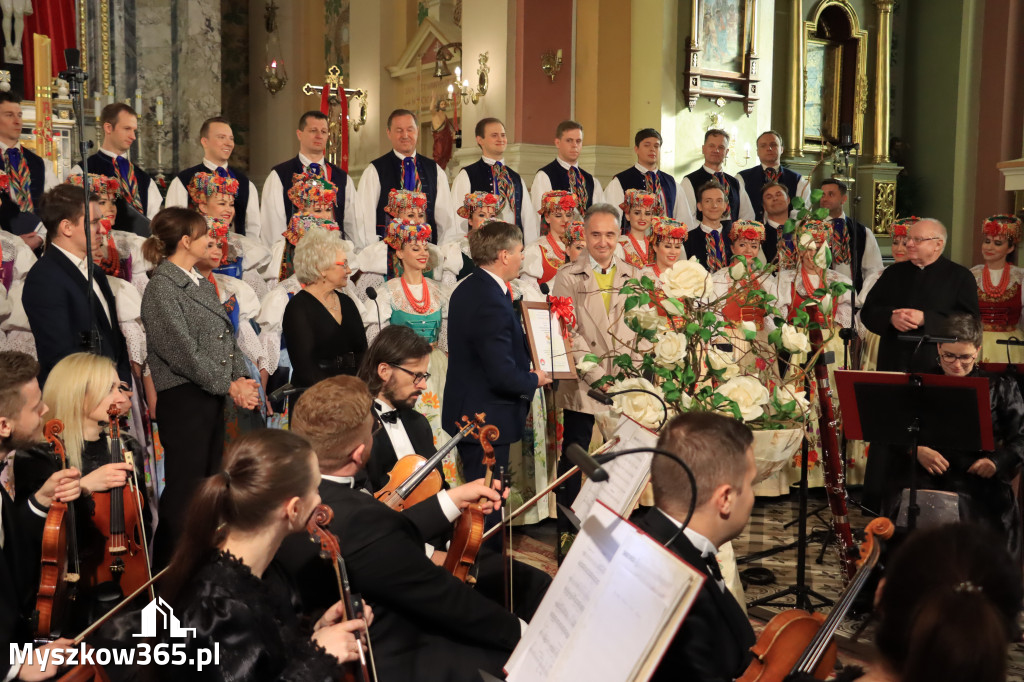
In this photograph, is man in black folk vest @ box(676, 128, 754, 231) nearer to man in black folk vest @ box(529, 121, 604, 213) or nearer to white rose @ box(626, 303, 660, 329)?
man in black folk vest @ box(529, 121, 604, 213)

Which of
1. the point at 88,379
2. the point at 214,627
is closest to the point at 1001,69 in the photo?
the point at 88,379

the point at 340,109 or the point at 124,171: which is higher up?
the point at 340,109

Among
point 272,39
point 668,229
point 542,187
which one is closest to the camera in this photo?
point 668,229

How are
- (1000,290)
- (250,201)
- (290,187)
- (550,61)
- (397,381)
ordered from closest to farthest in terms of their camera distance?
1. (397,381)
2. (1000,290)
3. (290,187)
4. (250,201)
5. (550,61)

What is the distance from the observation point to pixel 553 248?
6426 millimetres

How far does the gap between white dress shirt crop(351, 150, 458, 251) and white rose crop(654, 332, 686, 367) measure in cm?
374

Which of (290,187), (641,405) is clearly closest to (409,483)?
(641,405)

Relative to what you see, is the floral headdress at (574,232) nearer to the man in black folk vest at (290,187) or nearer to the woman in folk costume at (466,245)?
the woman in folk costume at (466,245)

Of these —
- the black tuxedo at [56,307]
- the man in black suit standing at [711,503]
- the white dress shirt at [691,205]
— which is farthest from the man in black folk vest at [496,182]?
the man in black suit standing at [711,503]

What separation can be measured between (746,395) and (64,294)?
2.94 meters

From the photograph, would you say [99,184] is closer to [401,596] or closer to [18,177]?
[18,177]

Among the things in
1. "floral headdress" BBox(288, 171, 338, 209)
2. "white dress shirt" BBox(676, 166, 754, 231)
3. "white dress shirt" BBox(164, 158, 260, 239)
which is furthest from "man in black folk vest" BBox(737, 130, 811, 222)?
"white dress shirt" BBox(164, 158, 260, 239)

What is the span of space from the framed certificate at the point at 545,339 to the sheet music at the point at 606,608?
2.65 m

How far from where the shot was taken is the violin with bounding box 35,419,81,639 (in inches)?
105
